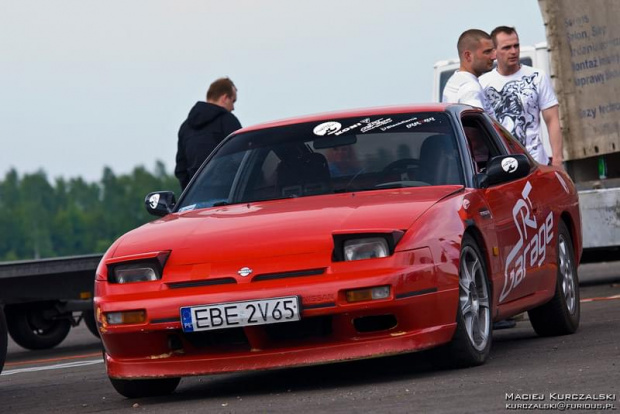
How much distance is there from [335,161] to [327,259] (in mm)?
1463

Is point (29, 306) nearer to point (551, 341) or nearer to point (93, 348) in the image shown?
point (93, 348)

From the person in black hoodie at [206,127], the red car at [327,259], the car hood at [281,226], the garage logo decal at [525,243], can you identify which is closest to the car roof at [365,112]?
the red car at [327,259]

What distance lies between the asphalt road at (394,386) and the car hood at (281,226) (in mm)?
719

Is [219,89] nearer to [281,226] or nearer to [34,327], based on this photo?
[34,327]

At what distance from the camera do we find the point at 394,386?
24.7 ft

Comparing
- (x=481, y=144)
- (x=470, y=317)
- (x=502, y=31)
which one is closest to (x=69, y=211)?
(x=502, y=31)

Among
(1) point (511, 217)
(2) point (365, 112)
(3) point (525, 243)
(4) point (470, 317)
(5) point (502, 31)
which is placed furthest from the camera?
(5) point (502, 31)

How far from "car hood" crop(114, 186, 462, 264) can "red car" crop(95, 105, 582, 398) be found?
1cm

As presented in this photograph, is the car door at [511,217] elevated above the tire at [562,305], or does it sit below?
above

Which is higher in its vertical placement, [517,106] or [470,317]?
[517,106]

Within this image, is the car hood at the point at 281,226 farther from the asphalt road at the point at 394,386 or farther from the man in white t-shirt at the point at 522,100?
the man in white t-shirt at the point at 522,100

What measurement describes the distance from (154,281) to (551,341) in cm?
288

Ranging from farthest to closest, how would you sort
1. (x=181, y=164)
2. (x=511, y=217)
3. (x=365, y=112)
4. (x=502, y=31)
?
(x=181, y=164)
(x=502, y=31)
(x=365, y=112)
(x=511, y=217)

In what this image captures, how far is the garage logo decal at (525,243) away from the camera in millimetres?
8922
